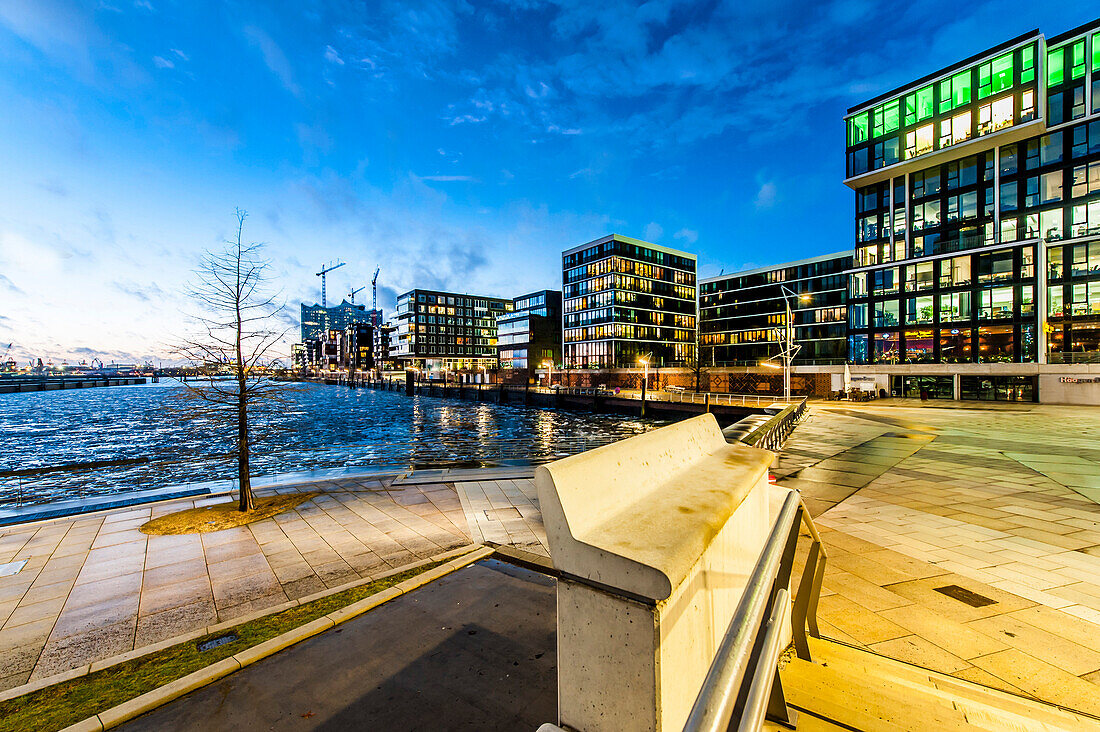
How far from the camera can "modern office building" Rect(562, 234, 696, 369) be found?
85.8 metres

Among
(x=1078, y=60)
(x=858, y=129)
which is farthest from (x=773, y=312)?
(x=1078, y=60)

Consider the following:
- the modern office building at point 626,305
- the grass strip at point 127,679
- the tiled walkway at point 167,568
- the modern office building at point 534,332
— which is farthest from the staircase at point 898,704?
the modern office building at point 534,332

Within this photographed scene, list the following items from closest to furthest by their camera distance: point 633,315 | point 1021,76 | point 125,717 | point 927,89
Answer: point 125,717, point 1021,76, point 927,89, point 633,315

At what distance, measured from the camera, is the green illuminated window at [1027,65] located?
4297cm

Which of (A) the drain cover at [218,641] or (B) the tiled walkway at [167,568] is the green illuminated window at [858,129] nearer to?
(B) the tiled walkway at [167,568]

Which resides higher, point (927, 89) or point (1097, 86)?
point (927, 89)

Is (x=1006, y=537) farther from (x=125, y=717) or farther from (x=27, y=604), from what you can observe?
(x=27, y=604)

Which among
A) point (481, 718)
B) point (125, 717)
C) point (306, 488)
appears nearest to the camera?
point (481, 718)

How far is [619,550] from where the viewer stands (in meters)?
1.13

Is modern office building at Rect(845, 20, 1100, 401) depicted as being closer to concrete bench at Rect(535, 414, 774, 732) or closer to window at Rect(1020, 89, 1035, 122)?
window at Rect(1020, 89, 1035, 122)

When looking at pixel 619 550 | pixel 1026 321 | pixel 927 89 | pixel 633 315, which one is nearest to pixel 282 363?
pixel 619 550

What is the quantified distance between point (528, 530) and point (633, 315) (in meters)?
82.4

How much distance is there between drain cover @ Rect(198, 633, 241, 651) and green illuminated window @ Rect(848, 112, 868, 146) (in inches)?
2740

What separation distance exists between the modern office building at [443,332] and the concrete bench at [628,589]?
13298 centimetres
